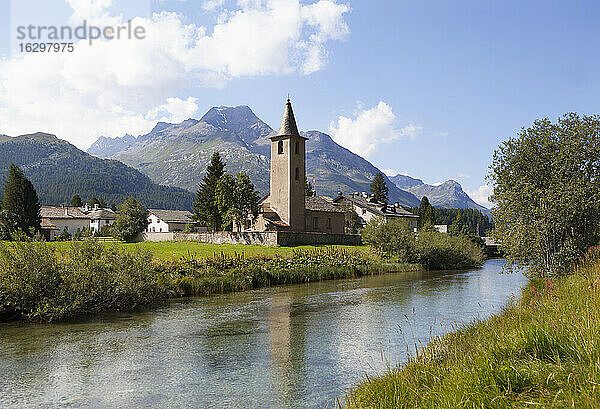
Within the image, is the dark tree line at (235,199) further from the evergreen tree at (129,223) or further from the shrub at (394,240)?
the shrub at (394,240)

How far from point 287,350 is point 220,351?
1.96 meters

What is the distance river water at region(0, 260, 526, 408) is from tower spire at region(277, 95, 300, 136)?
4190 cm

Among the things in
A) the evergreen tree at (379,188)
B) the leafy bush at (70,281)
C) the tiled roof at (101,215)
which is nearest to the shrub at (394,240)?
the leafy bush at (70,281)

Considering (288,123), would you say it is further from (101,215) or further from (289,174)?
(101,215)

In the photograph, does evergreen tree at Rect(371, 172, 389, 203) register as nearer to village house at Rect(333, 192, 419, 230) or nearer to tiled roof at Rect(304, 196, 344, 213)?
village house at Rect(333, 192, 419, 230)

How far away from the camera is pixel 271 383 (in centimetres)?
1096

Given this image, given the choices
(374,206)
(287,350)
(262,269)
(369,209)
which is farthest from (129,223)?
(287,350)

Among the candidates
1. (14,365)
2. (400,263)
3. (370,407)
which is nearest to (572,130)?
(370,407)

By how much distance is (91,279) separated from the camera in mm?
20172

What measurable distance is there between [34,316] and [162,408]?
436 inches

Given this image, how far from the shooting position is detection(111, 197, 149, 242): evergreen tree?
63375 millimetres

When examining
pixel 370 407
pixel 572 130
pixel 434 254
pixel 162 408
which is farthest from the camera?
pixel 434 254

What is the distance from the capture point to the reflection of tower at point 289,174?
63.0 meters

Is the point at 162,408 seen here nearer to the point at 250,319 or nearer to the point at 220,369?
the point at 220,369
